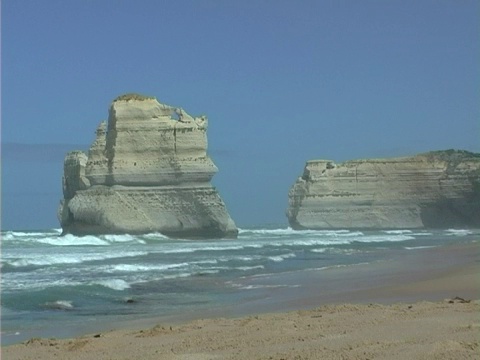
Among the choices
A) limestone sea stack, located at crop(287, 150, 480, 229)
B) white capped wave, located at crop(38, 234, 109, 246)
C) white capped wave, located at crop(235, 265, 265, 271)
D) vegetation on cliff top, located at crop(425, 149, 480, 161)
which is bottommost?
white capped wave, located at crop(235, 265, 265, 271)

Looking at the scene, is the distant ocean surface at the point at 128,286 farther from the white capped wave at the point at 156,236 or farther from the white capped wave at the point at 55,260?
the white capped wave at the point at 156,236

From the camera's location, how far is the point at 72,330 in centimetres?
923

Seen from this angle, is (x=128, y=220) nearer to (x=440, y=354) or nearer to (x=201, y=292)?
(x=201, y=292)

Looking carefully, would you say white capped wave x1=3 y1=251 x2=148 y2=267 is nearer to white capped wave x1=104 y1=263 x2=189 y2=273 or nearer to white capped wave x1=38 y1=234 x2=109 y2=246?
white capped wave x1=104 y1=263 x2=189 y2=273

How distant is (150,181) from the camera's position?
4444 centimetres

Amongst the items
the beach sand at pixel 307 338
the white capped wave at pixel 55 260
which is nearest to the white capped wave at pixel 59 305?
the beach sand at pixel 307 338

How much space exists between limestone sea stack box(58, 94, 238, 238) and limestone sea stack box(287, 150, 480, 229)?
2697 cm

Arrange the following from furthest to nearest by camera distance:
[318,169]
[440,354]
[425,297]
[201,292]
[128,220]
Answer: [318,169] < [128,220] < [201,292] < [425,297] < [440,354]

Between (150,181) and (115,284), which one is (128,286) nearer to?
(115,284)

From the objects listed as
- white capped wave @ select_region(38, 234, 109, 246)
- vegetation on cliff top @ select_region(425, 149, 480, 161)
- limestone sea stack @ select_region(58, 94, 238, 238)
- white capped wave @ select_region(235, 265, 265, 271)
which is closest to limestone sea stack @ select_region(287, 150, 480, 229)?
vegetation on cliff top @ select_region(425, 149, 480, 161)

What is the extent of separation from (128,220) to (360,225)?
3130cm

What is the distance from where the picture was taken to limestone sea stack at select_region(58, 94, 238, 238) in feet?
143

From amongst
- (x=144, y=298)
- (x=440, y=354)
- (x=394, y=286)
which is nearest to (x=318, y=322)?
(x=440, y=354)

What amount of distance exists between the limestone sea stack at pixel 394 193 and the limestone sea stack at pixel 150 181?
27.0m
